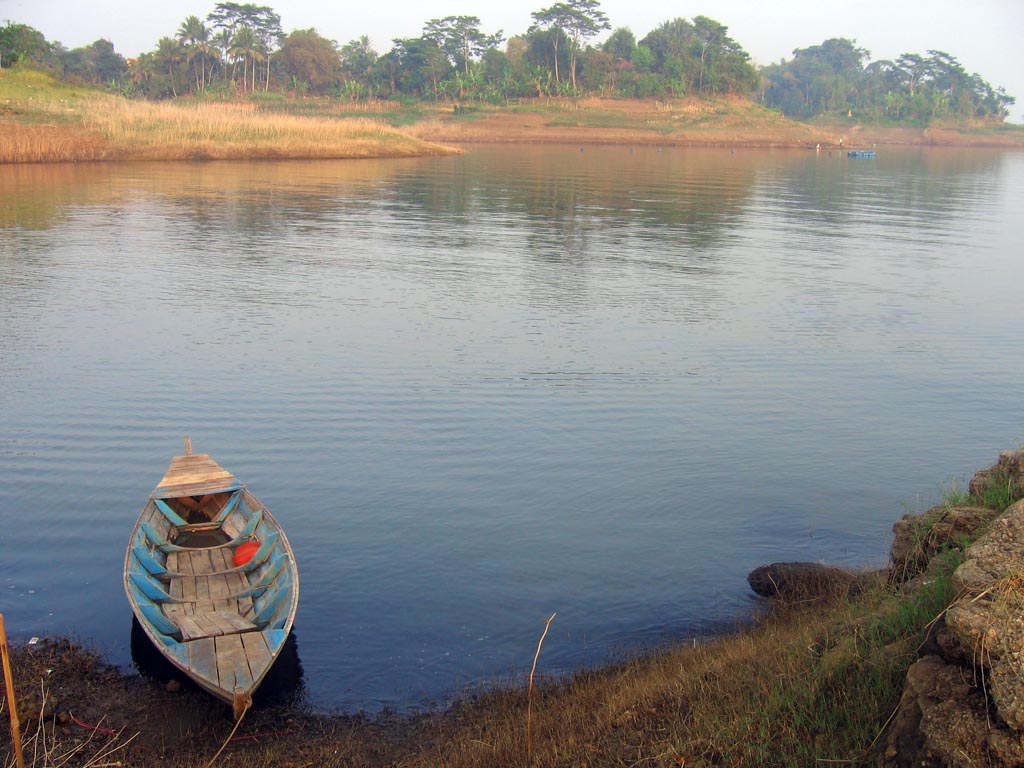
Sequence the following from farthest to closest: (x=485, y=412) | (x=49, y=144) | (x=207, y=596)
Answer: (x=49, y=144)
(x=485, y=412)
(x=207, y=596)

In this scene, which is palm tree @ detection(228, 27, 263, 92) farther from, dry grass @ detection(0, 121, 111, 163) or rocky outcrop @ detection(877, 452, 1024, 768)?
rocky outcrop @ detection(877, 452, 1024, 768)

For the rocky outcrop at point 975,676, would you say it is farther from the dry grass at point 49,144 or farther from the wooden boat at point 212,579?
the dry grass at point 49,144

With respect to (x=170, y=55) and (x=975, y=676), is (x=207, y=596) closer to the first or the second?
(x=975, y=676)

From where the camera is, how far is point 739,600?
30.1ft

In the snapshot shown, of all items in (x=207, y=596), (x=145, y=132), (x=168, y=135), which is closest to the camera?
(x=207, y=596)

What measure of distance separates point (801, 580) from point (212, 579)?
17.7 feet

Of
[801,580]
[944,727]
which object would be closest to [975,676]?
[944,727]

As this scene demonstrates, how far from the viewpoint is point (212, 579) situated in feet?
28.2

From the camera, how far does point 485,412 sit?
14062 mm

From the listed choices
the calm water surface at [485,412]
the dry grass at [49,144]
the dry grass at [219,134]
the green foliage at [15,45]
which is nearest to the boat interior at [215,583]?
the calm water surface at [485,412]

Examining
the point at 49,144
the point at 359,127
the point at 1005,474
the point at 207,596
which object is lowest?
the point at 207,596

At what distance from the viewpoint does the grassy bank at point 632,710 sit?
5648 millimetres

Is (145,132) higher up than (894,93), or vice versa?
(894,93)

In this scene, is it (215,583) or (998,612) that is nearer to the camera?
(998,612)
